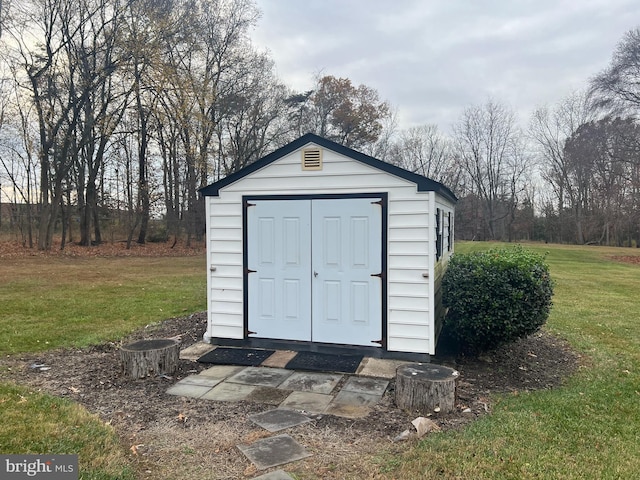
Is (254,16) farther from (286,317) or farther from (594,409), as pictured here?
(594,409)

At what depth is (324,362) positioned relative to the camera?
5.01 m

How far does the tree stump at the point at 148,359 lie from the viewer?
4.50 meters

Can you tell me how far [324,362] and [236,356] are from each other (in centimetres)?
112

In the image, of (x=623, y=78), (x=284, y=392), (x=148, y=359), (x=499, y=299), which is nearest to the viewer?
(x=284, y=392)

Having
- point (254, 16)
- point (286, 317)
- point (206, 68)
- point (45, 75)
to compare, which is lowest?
point (286, 317)

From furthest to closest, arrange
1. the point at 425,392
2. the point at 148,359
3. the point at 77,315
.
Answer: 1. the point at 77,315
2. the point at 148,359
3. the point at 425,392

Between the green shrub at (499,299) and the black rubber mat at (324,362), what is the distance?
1309 millimetres

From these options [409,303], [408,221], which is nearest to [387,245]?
[408,221]

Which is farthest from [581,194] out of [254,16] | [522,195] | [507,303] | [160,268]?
[507,303]

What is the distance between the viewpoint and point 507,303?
464cm

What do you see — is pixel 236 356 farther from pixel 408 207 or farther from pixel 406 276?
pixel 408 207

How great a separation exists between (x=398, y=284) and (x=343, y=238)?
2.83 ft

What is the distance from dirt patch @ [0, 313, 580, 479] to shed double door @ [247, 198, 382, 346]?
1.09 metres

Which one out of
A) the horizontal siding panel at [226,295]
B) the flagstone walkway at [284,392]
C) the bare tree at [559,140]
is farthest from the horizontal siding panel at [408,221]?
the bare tree at [559,140]
